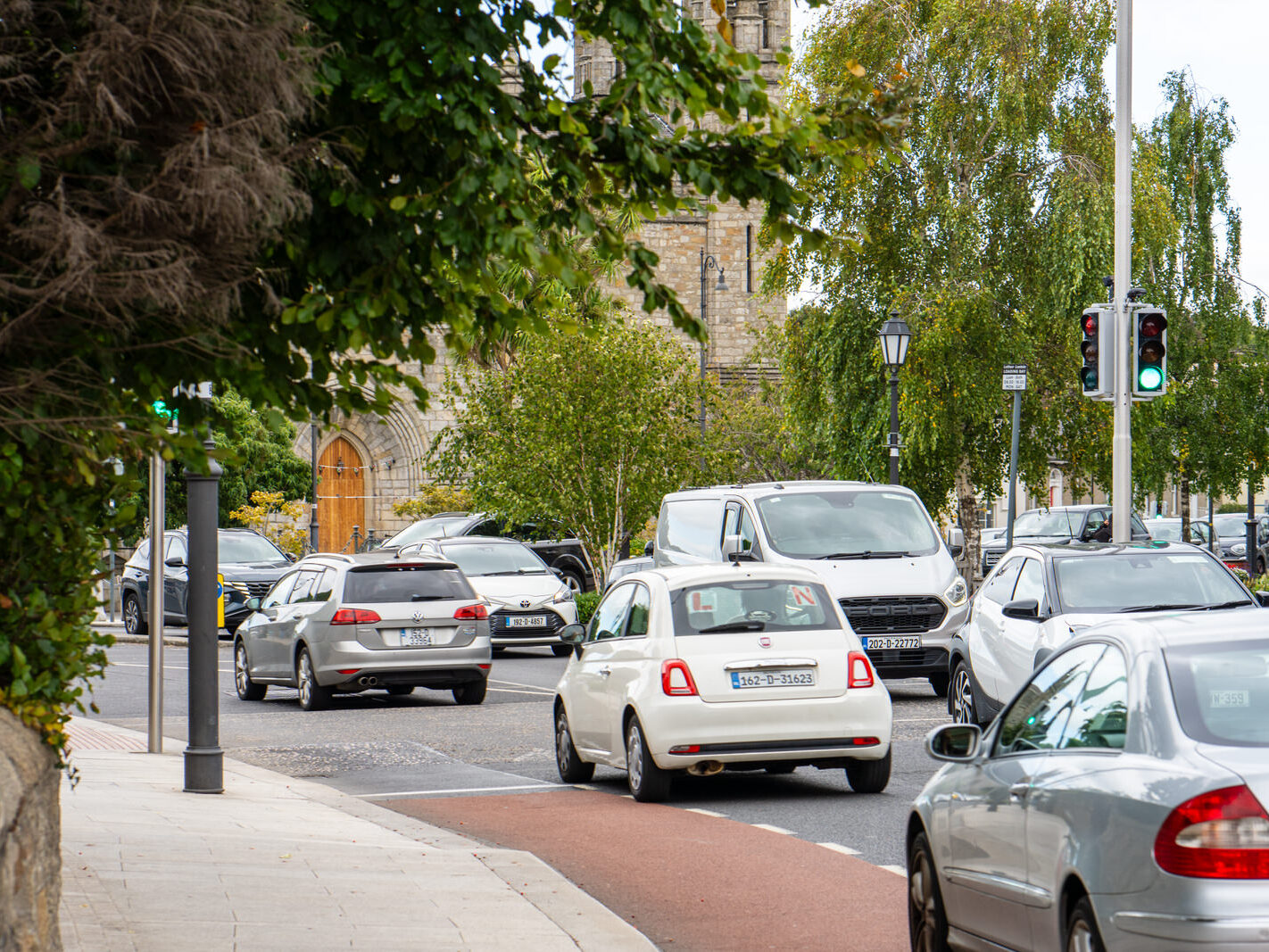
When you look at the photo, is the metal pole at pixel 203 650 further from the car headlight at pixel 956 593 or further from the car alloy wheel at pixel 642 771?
the car headlight at pixel 956 593

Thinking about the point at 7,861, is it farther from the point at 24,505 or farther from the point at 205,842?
the point at 205,842

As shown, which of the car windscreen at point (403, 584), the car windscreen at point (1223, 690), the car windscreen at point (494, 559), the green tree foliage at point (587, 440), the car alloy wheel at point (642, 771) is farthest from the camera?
the green tree foliage at point (587, 440)

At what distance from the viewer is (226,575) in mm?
31516

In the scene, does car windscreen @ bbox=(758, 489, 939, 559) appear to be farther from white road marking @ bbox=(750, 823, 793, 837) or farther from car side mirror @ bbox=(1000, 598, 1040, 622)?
white road marking @ bbox=(750, 823, 793, 837)

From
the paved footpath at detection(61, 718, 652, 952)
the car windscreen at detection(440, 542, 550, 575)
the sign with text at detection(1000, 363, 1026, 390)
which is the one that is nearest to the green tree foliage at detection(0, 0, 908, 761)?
the paved footpath at detection(61, 718, 652, 952)

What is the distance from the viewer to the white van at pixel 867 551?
18891mm

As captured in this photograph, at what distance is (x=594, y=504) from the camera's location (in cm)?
3281

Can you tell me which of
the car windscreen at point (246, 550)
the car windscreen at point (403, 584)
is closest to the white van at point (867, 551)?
the car windscreen at point (403, 584)

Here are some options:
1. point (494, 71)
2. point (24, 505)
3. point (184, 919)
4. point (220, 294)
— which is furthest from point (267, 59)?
point (184, 919)

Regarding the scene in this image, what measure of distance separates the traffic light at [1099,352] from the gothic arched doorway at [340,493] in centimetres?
4755

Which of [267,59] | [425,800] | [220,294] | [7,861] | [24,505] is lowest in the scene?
[425,800]

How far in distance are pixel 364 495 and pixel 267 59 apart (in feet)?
199

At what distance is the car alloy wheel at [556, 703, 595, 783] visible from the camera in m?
13.4

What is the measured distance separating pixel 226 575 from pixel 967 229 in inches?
565
